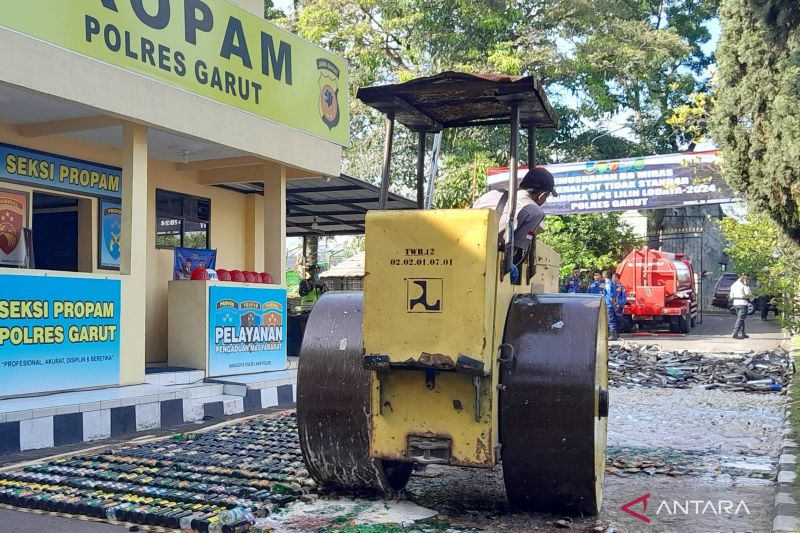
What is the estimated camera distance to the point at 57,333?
26.3 ft

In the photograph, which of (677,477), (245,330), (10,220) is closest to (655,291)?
(245,330)

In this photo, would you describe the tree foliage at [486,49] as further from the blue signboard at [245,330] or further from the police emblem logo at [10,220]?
the police emblem logo at [10,220]

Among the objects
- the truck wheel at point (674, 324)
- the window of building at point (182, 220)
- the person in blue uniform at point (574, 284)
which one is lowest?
the truck wheel at point (674, 324)

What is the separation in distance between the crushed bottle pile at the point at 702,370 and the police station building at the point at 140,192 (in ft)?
18.0

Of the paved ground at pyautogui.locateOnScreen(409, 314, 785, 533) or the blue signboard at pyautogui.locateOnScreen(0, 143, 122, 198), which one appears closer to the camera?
the paved ground at pyautogui.locateOnScreen(409, 314, 785, 533)

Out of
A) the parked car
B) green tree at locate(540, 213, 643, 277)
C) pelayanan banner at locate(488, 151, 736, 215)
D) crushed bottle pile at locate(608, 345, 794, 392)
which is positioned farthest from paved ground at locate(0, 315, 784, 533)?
the parked car

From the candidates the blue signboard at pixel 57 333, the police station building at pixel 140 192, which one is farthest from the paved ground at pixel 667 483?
the police station building at pixel 140 192

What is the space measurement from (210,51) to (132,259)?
9.08ft

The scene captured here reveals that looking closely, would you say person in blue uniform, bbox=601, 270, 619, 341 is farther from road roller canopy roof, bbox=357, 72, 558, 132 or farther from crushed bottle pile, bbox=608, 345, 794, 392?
road roller canopy roof, bbox=357, 72, 558, 132

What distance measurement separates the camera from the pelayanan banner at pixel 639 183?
18.5 metres

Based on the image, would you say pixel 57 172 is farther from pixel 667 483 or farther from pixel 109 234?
pixel 667 483

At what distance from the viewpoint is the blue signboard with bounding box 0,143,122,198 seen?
952cm

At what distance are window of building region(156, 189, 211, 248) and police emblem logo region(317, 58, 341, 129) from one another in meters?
2.45

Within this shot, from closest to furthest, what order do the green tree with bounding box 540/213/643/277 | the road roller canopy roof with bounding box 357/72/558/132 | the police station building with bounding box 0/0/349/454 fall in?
the road roller canopy roof with bounding box 357/72/558/132
the police station building with bounding box 0/0/349/454
the green tree with bounding box 540/213/643/277
